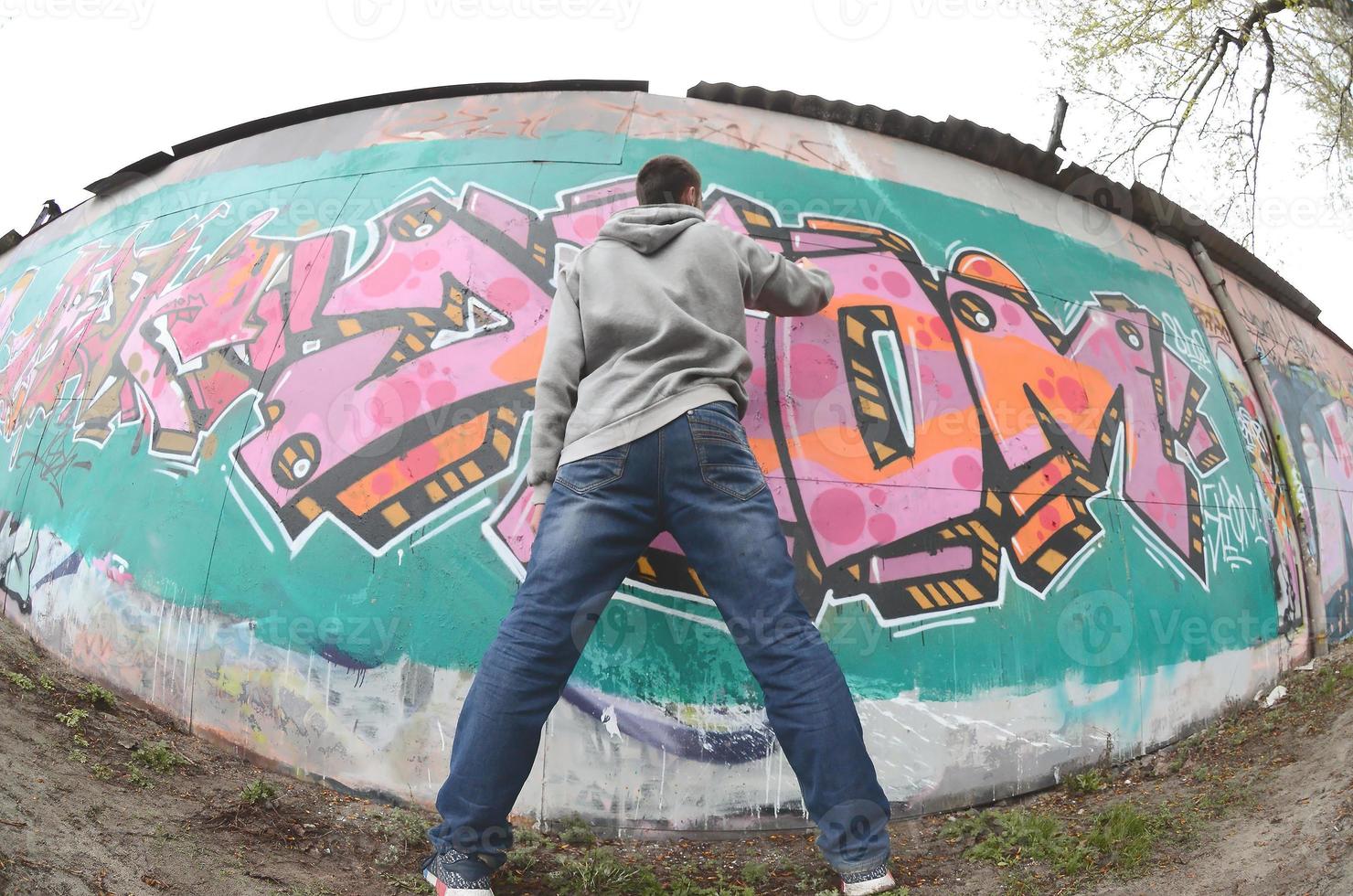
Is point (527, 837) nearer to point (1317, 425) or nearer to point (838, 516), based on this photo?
point (838, 516)

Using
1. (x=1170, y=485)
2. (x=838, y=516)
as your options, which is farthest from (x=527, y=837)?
(x=1170, y=485)

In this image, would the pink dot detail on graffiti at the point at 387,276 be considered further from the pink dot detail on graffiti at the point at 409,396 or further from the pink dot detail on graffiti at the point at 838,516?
the pink dot detail on graffiti at the point at 838,516

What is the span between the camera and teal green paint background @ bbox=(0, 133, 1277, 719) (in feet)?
11.7

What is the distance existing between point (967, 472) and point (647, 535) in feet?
6.07

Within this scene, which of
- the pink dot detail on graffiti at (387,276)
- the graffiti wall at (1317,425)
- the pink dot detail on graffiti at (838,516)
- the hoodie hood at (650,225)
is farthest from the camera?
the graffiti wall at (1317,425)

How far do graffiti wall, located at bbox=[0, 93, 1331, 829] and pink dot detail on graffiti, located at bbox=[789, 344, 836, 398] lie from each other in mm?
14

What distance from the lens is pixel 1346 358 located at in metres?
9.05

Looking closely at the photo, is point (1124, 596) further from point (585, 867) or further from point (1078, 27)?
point (1078, 27)

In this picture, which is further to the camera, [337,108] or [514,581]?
[337,108]

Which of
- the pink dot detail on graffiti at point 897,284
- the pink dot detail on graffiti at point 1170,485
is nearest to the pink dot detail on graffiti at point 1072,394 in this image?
the pink dot detail on graffiti at point 1170,485

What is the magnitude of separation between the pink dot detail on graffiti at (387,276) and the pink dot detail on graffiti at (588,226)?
822 millimetres

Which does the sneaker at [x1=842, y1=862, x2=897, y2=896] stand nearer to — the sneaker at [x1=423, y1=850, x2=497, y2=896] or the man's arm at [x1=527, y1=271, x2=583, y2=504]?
the sneaker at [x1=423, y1=850, x2=497, y2=896]

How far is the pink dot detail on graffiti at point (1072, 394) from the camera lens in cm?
454

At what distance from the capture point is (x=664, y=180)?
3314 mm
